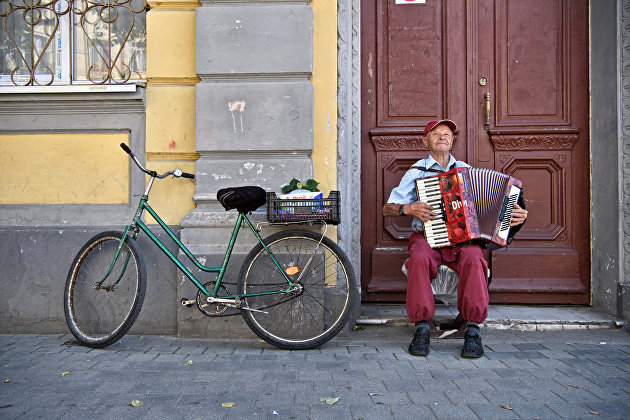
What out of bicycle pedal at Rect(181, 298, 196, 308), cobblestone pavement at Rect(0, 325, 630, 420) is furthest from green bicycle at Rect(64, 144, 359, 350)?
cobblestone pavement at Rect(0, 325, 630, 420)

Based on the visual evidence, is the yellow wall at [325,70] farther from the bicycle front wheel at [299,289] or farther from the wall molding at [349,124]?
the bicycle front wheel at [299,289]

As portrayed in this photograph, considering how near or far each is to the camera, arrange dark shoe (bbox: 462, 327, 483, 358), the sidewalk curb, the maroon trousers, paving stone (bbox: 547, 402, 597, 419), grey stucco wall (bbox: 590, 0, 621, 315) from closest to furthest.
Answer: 1. paving stone (bbox: 547, 402, 597, 419)
2. dark shoe (bbox: 462, 327, 483, 358)
3. the maroon trousers
4. the sidewalk curb
5. grey stucco wall (bbox: 590, 0, 621, 315)

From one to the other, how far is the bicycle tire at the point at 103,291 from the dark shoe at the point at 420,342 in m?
1.99

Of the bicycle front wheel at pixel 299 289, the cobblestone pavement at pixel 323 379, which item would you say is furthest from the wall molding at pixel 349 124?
the cobblestone pavement at pixel 323 379

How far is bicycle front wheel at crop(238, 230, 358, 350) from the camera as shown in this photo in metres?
3.62

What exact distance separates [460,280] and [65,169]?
3.40 m

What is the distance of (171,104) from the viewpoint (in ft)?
13.7

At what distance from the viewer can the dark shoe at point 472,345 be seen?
3360 millimetres

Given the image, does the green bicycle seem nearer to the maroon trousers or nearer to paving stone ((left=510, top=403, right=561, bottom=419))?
the maroon trousers

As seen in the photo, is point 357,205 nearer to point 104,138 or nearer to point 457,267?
point 457,267

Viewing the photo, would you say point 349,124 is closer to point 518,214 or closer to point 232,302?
point 518,214

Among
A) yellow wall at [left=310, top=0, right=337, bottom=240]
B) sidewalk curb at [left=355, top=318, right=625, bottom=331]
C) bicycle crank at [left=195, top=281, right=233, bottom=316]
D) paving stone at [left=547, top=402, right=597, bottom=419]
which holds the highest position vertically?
yellow wall at [left=310, top=0, right=337, bottom=240]

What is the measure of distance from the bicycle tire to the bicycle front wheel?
835 mm

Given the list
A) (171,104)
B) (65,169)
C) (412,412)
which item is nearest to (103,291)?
(65,169)
